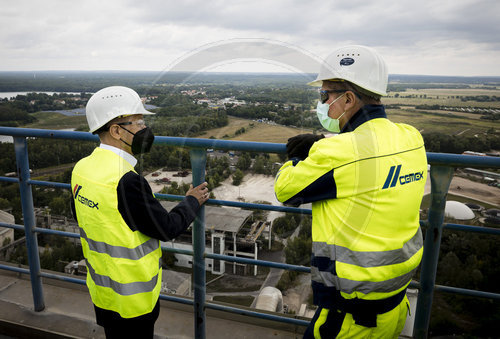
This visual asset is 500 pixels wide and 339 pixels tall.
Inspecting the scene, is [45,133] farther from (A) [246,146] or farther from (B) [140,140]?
(A) [246,146]

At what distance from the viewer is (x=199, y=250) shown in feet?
8.35

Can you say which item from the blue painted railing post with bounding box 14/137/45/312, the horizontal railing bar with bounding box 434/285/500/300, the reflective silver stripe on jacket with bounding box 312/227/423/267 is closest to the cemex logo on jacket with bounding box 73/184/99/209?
the reflective silver stripe on jacket with bounding box 312/227/423/267

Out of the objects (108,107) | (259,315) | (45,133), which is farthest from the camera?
(45,133)

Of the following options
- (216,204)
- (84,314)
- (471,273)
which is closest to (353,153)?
(216,204)

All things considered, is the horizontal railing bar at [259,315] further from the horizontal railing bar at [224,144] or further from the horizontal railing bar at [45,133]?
the horizontal railing bar at [45,133]

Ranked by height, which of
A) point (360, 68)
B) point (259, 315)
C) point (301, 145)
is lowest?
point (259, 315)

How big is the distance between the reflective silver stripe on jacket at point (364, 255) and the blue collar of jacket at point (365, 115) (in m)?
0.59

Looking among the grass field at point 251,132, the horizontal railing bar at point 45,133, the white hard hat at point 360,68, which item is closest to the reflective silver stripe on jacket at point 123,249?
the grass field at point 251,132

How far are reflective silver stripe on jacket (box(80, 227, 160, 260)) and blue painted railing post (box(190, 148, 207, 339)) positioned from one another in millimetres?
612

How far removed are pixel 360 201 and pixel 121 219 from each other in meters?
1.23

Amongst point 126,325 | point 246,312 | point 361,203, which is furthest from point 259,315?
point 361,203

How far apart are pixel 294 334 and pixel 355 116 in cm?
224

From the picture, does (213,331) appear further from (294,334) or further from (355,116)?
(355,116)

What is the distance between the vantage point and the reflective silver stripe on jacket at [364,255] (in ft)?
4.83
